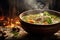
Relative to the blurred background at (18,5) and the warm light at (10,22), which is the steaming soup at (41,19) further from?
the blurred background at (18,5)

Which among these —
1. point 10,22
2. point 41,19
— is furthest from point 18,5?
point 41,19

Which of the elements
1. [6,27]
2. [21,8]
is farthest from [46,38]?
[21,8]

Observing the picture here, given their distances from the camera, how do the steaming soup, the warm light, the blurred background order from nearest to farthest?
1. the steaming soup
2. the warm light
3. the blurred background

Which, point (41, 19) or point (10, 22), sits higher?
point (41, 19)

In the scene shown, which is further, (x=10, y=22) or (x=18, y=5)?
(x=18, y=5)

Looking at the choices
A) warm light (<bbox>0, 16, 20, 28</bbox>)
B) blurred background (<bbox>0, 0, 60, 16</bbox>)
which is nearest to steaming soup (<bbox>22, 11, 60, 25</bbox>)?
warm light (<bbox>0, 16, 20, 28</bbox>)

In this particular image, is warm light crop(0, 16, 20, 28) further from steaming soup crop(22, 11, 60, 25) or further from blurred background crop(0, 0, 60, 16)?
steaming soup crop(22, 11, 60, 25)

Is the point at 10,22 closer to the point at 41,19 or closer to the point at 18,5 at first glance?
the point at 18,5

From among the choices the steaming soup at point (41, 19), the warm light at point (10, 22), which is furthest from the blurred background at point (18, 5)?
the steaming soup at point (41, 19)

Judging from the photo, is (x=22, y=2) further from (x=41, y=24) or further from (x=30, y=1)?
(x=41, y=24)

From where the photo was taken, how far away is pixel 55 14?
11.5 ft

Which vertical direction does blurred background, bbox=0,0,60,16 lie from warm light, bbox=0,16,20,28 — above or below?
above

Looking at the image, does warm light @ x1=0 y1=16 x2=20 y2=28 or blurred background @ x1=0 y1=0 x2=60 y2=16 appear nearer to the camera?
warm light @ x1=0 y1=16 x2=20 y2=28

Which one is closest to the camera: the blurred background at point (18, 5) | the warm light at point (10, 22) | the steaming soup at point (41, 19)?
the steaming soup at point (41, 19)
